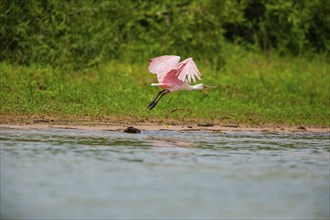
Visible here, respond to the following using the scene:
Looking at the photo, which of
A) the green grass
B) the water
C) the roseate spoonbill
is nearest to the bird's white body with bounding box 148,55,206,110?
the roseate spoonbill

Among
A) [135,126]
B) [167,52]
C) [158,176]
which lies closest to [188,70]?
[135,126]

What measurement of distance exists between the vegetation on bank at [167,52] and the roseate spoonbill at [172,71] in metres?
0.37

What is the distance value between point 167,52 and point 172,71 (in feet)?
13.4

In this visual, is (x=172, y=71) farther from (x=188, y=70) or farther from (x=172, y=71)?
(x=188, y=70)

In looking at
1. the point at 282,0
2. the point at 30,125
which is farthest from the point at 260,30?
the point at 30,125

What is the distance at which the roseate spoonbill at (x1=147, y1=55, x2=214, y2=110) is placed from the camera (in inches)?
471

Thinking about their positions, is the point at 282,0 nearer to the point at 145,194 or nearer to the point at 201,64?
the point at 201,64

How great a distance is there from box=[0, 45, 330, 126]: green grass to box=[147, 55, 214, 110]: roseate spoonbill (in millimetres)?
361

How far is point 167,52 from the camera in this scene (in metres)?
16.4

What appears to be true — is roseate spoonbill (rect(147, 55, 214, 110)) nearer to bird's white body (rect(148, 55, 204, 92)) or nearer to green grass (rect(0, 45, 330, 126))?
bird's white body (rect(148, 55, 204, 92))

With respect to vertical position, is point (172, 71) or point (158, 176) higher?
point (172, 71)

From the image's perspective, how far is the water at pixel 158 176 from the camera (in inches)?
260

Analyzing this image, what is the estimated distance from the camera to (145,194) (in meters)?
7.07

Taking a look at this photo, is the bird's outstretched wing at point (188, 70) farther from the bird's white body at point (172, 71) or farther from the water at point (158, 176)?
the water at point (158, 176)
